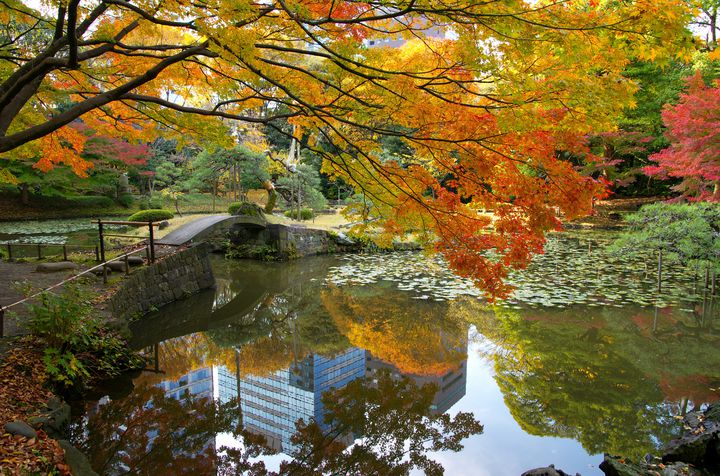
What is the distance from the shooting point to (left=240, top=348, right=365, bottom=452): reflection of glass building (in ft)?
15.8

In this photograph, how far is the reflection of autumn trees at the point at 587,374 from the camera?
15.1 feet

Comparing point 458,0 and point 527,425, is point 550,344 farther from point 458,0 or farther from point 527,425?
point 458,0

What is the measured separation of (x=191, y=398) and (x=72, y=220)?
19802mm

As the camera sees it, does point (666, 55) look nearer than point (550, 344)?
Yes

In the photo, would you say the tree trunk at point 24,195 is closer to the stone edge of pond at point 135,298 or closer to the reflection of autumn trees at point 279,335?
the stone edge of pond at point 135,298

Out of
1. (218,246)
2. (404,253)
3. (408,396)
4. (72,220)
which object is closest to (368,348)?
(408,396)

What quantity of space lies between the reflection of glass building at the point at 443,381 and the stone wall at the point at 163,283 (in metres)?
3.88

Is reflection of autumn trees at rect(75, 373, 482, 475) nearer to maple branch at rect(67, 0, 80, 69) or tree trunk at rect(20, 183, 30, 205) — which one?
maple branch at rect(67, 0, 80, 69)

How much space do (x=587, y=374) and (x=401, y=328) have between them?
9.90 ft

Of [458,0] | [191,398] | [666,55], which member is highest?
[458,0]

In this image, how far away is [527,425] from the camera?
486 cm

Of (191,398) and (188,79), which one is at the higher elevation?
(188,79)

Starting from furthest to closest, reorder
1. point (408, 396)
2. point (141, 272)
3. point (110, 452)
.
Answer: point (141, 272) < point (408, 396) < point (110, 452)

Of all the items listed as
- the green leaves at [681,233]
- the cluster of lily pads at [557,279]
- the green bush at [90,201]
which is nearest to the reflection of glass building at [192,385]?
the cluster of lily pads at [557,279]
